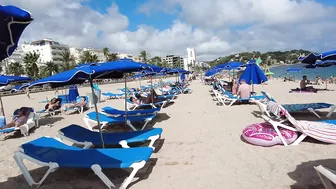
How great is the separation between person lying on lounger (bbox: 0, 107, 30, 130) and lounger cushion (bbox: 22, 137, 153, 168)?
377 cm

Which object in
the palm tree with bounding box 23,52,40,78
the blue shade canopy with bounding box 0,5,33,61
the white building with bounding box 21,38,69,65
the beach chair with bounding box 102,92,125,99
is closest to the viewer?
the blue shade canopy with bounding box 0,5,33,61

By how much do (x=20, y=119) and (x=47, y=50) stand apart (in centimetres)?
9435

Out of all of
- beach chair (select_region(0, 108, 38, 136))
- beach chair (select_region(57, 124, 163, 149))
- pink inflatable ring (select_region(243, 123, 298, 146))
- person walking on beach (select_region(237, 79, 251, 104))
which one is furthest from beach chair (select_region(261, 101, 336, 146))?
beach chair (select_region(0, 108, 38, 136))

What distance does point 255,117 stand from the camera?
7.62 m

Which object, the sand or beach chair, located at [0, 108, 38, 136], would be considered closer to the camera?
the sand

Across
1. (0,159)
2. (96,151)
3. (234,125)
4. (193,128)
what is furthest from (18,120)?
(234,125)

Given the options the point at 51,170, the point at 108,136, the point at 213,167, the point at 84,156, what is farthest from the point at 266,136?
the point at 51,170

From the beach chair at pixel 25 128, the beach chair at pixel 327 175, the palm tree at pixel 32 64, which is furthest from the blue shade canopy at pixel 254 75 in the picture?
the palm tree at pixel 32 64

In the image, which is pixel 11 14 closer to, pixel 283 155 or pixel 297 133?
pixel 283 155

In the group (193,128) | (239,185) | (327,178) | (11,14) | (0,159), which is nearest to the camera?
(11,14)

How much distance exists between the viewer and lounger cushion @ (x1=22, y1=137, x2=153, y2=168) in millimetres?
3539

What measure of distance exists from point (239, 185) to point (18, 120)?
7.00 metres

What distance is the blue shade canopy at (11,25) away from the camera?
1.79 m

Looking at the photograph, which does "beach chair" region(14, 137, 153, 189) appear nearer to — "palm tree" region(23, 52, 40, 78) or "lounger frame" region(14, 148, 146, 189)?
"lounger frame" region(14, 148, 146, 189)
